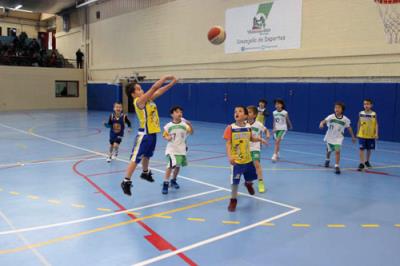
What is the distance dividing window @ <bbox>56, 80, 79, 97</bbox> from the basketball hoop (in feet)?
78.7

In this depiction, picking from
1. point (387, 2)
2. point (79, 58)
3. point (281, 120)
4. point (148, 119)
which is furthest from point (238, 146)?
point (79, 58)

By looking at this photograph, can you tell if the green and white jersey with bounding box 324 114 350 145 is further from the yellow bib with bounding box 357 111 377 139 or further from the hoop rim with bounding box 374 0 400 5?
the hoop rim with bounding box 374 0 400 5

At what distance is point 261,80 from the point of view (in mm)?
17938

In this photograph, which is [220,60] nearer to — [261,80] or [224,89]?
[224,89]

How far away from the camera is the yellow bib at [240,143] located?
18.2 feet

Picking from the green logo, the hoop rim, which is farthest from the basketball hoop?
the green logo

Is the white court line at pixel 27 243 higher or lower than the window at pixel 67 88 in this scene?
lower

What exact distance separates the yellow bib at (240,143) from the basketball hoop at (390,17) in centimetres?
1061

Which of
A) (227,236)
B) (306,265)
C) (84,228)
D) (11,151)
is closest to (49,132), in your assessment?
(11,151)

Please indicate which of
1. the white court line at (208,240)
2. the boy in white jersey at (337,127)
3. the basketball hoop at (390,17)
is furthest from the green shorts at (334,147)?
the basketball hoop at (390,17)

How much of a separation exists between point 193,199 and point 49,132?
34.8ft

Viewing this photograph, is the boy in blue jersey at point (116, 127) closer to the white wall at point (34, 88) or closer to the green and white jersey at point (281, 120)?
the green and white jersey at point (281, 120)

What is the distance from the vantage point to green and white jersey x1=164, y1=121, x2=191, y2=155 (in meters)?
6.43

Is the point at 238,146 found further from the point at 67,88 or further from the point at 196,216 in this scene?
the point at 67,88
